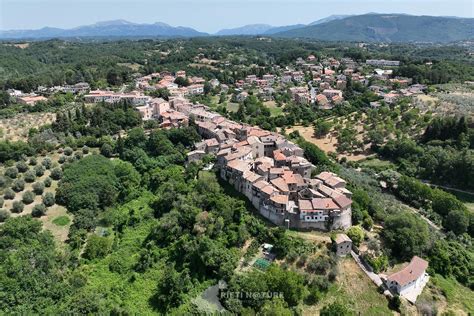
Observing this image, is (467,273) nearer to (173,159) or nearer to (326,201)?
(326,201)

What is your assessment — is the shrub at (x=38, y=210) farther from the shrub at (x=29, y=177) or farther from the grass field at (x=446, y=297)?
the grass field at (x=446, y=297)

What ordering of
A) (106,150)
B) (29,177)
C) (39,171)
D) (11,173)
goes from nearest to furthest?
(29,177), (11,173), (39,171), (106,150)

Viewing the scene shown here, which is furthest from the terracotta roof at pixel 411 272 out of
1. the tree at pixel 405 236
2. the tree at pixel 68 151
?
the tree at pixel 68 151

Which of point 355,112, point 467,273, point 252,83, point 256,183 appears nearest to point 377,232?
point 467,273

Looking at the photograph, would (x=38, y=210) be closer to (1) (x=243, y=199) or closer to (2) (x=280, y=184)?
(1) (x=243, y=199)

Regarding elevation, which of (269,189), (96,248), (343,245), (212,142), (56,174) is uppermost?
(212,142)

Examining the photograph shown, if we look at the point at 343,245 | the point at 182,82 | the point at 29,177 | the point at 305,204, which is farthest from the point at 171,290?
the point at 182,82
